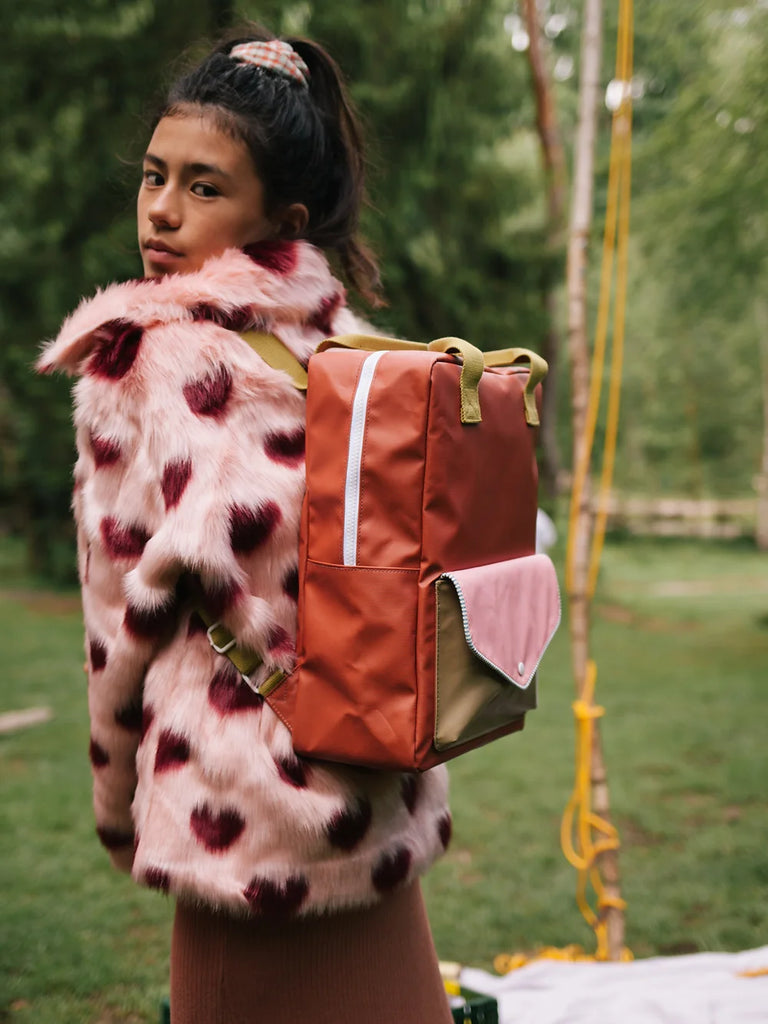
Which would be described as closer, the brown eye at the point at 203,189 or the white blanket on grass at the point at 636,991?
the brown eye at the point at 203,189

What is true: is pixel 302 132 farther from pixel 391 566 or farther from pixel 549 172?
pixel 549 172

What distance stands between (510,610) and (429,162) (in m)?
9.61

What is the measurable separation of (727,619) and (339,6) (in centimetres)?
881

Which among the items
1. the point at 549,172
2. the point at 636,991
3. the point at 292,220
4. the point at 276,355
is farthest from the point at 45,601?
the point at 276,355

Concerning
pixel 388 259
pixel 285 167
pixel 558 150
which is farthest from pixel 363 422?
pixel 558 150

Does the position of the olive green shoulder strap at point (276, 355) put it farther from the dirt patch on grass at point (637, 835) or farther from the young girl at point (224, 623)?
the dirt patch on grass at point (637, 835)

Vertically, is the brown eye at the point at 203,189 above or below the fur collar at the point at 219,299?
above

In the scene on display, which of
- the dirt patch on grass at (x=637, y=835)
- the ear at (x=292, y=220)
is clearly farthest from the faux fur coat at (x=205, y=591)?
the dirt patch on grass at (x=637, y=835)

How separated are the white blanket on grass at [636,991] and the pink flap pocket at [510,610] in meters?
1.59

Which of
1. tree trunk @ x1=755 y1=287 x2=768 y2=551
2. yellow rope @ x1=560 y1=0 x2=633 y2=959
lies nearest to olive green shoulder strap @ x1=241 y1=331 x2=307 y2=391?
yellow rope @ x1=560 y1=0 x2=633 y2=959

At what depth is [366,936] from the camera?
161 centimetres

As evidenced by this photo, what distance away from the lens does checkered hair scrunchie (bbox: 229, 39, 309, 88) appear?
1.84m

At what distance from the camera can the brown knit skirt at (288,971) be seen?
1.53m

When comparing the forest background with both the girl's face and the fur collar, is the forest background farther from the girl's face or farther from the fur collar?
the fur collar
